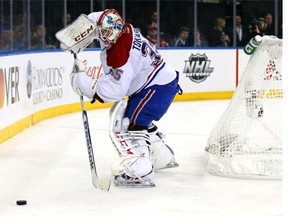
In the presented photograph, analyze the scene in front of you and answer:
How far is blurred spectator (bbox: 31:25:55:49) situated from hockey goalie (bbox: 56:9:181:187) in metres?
4.11

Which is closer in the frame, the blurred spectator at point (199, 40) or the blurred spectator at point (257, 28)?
the blurred spectator at point (199, 40)

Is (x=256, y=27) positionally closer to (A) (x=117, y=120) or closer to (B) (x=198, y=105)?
(B) (x=198, y=105)

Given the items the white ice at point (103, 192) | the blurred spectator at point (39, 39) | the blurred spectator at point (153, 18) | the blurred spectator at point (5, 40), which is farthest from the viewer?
the blurred spectator at point (153, 18)

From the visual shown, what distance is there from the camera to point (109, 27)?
4.12m

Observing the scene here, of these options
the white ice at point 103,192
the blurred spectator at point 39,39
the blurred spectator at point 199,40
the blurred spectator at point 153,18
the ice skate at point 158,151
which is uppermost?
the blurred spectator at point 153,18

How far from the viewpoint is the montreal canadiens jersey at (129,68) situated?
408cm

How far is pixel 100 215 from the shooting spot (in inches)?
138

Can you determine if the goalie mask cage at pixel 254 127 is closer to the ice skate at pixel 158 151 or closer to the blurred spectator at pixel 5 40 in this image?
the ice skate at pixel 158 151

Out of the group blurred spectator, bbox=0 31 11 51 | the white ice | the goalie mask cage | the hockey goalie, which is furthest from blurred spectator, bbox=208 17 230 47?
the hockey goalie

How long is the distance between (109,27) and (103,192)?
0.85 m

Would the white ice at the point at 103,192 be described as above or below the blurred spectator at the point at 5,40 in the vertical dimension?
below

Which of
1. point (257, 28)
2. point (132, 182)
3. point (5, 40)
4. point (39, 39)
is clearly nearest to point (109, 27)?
point (132, 182)

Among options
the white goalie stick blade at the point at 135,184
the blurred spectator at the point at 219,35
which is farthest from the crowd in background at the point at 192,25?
the white goalie stick blade at the point at 135,184

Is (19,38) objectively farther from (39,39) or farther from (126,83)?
(126,83)
